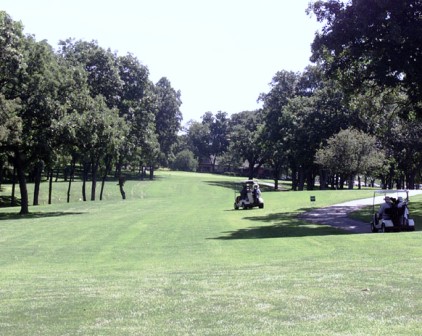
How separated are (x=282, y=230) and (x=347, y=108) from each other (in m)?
24.9

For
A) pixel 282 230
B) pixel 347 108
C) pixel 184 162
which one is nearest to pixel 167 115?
pixel 184 162

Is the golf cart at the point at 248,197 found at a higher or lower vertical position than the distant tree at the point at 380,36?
lower

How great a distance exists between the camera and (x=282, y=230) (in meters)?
23.7

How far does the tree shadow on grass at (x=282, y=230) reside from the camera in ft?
70.6

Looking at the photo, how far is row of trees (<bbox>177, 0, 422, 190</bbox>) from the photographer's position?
24438mm

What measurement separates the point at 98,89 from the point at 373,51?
34.6 m

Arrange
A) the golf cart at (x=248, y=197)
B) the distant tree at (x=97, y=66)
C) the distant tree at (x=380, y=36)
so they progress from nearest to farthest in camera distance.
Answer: the distant tree at (x=380, y=36) < the golf cart at (x=248, y=197) < the distant tree at (x=97, y=66)

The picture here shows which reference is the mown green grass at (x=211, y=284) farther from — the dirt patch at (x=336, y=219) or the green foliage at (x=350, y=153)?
the green foliage at (x=350, y=153)

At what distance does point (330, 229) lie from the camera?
945 inches

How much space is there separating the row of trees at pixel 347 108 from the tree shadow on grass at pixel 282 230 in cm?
748

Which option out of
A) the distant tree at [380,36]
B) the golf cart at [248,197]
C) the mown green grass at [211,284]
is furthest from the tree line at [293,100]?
the mown green grass at [211,284]

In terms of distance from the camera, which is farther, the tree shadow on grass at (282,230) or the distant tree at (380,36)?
the distant tree at (380,36)

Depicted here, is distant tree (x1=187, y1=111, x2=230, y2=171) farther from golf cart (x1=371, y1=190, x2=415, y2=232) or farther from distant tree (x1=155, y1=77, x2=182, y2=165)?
golf cart (x1=371, y1=190, x2=415, y2=232)

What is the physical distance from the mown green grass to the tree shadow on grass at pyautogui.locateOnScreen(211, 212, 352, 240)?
240mm
